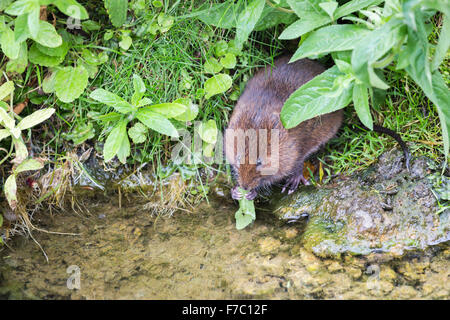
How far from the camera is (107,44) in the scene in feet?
10.9

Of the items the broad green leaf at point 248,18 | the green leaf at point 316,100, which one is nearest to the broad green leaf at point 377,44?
the green leaf at point 316,100

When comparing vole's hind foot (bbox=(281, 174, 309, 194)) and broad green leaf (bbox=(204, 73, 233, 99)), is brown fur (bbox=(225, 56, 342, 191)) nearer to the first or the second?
vole's hind foot (bbox=(281, 174, 309, 194))

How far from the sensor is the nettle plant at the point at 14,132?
114 inches

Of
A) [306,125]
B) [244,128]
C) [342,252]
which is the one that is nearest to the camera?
[342,252]

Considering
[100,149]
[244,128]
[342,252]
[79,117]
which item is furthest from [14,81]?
[342,252]

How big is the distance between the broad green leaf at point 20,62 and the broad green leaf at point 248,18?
4.44 feet

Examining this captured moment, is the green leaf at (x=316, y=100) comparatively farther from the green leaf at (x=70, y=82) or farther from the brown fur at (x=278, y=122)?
the green leaf at (x=70, y=82)

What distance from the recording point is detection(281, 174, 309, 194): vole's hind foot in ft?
10.9

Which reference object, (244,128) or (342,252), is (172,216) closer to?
(244,128)

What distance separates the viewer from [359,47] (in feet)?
7.11

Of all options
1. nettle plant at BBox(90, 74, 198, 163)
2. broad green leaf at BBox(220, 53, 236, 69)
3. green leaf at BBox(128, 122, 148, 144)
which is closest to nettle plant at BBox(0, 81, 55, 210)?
nettle plant at BBox(90, 74, 198, 163)

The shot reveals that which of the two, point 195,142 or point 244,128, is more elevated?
point 244,128

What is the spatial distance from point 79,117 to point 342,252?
2.02 metres

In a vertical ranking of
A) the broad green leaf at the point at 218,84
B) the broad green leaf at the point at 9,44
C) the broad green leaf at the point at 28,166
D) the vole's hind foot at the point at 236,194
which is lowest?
the vole's hind foot at the point at 236,194
